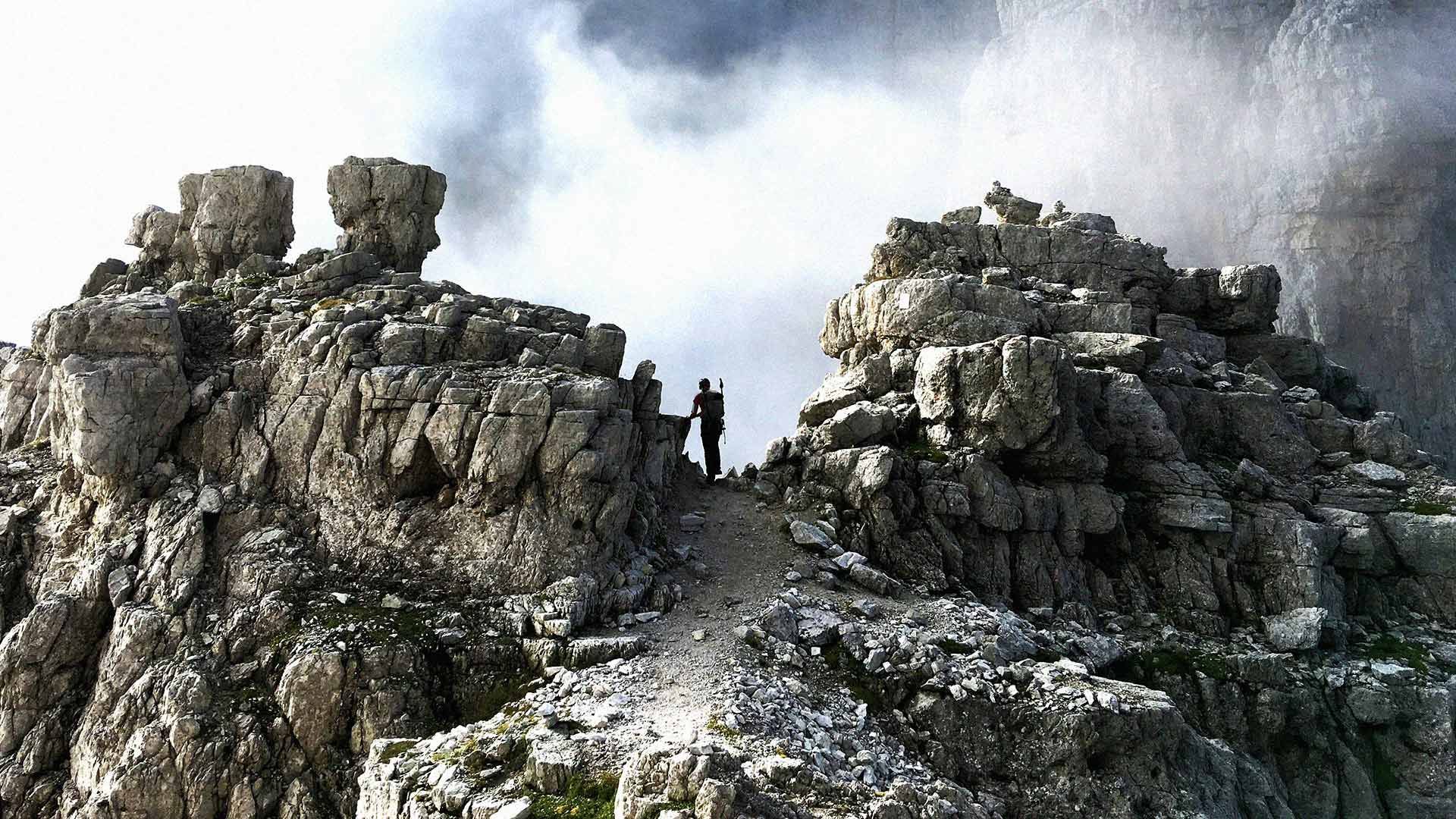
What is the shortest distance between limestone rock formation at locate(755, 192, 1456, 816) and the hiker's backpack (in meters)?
3.21

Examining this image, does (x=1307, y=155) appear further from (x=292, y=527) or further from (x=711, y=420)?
(x=292, y=527)

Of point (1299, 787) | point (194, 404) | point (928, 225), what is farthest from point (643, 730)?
point (928, 225)

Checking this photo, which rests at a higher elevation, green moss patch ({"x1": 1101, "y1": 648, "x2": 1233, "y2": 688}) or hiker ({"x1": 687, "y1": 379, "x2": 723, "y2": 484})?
hiker ({"x1": 687, "y1": 379, "x2": 723, "y2": 484})

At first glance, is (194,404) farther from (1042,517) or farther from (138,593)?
(1042,517)

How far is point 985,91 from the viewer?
342 feet

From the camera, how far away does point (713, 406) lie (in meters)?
41.5

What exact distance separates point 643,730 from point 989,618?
14041 mm

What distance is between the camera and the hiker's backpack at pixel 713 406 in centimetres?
4134

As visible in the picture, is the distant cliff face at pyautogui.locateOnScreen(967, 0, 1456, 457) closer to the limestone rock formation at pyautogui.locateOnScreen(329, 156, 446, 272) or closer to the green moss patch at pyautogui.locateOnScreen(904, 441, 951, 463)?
the green moss patch at pyautogui.locateOnScreen(904, 441, 951, 463)

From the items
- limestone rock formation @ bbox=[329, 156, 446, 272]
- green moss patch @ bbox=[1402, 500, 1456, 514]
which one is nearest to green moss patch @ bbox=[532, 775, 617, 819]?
limestone rock formation @ bbox=[329, 156, 446, 272]

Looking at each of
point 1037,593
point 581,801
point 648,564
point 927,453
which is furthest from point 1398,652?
point 581,801

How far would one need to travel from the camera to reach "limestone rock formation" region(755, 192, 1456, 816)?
35156 mm

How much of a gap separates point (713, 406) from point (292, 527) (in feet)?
59.9

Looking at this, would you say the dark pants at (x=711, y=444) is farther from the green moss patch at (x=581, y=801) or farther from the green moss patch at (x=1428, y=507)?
the green moss patch at (x=1428, y=507)
